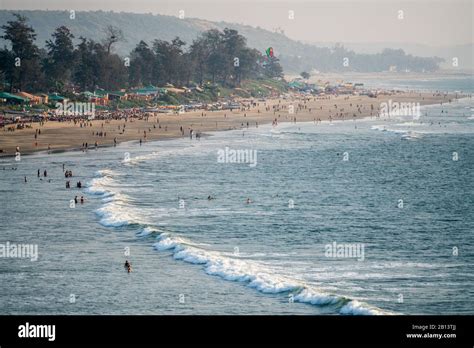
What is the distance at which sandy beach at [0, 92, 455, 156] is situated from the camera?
92.3 metres

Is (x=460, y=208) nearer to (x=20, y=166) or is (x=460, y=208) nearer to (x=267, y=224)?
(x=267, y=224)

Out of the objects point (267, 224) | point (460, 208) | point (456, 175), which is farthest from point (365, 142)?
point (267, 224)

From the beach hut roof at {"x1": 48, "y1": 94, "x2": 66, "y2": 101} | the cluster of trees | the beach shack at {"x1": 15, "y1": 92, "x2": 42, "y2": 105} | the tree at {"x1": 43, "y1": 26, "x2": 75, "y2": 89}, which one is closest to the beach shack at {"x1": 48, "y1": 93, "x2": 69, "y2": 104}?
the beach hut roof at {"x1": 48, "y1": 94, "x2": 66, "y2": 101}

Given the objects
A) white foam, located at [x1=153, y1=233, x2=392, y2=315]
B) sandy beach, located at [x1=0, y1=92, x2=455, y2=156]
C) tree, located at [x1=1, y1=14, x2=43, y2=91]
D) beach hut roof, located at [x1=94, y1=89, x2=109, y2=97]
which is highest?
tree, located at [x1=1, y1=14, x2=43, y2=91]

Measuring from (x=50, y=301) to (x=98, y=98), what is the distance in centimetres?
10736

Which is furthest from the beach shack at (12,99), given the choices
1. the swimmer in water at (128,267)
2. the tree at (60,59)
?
the swimmer in water at (128,267)

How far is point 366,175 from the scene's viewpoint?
3125 inches

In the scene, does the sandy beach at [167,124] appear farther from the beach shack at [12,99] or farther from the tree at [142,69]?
the tree at [142,69]

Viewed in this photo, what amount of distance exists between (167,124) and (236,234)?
248 feet

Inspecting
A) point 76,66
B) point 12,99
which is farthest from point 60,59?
point 12,99

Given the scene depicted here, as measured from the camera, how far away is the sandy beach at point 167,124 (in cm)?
9231

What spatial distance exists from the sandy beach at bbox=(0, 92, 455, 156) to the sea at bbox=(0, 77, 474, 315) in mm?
6230

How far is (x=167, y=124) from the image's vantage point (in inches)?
4776

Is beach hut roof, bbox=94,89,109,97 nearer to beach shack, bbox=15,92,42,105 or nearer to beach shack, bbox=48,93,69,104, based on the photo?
beach shack, bbox=48,93,69,104
